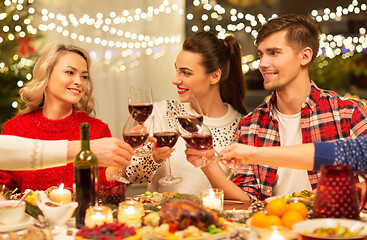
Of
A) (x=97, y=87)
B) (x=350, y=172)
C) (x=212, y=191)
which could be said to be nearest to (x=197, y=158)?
(x=212, y=191)

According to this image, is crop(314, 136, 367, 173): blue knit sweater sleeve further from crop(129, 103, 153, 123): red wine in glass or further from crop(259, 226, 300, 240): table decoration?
Result: crop(129, 103, 153, 123): red wine in glass

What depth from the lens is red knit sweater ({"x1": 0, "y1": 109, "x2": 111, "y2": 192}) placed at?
286 centimetres

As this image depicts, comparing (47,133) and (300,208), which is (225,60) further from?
(300,208)

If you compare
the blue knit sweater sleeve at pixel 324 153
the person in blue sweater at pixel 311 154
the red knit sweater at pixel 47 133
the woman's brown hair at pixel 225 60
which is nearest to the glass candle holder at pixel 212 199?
the person in blue sweater at pixel 311 154

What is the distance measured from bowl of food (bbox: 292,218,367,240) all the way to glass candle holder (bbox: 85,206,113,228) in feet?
1.97

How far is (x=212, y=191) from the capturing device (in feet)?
5.93

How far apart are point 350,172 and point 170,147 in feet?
2.80

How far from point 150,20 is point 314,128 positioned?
307 cm

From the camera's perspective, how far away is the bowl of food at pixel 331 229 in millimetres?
1346

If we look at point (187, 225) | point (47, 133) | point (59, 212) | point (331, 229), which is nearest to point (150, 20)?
point (47, 133)

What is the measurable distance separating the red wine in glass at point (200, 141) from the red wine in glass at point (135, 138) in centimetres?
19

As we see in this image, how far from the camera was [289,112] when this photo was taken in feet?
9.32

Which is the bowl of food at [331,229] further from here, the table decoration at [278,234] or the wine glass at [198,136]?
the wine glass at [198,136]

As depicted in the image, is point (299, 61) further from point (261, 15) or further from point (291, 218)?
point (261, 15)
